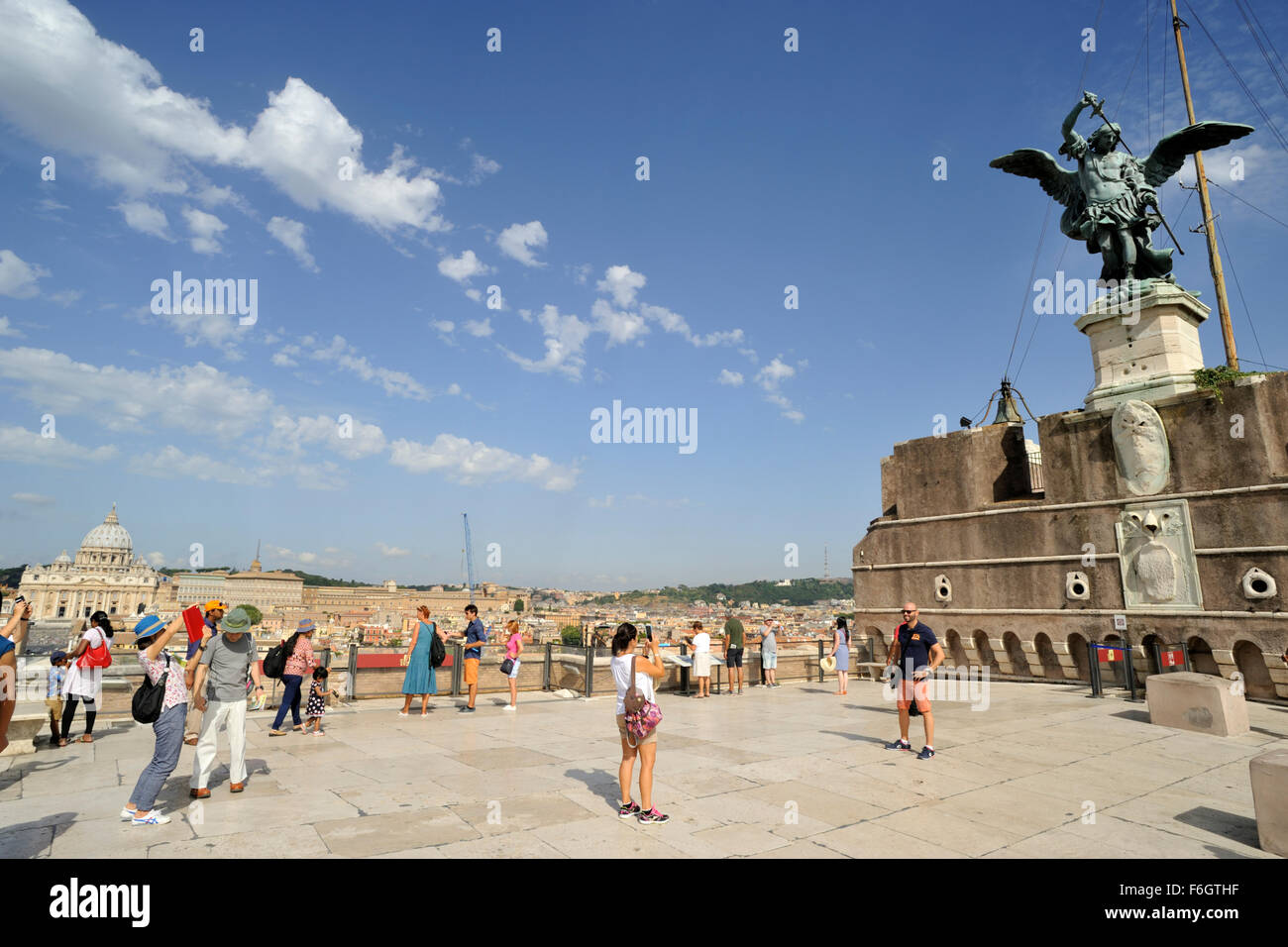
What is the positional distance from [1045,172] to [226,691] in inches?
899

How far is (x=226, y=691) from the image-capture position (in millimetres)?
6371

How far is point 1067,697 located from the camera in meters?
14.1

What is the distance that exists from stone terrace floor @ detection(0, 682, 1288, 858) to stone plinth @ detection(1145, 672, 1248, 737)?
233 mm

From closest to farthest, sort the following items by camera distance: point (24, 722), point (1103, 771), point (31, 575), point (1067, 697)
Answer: point (1103, 771) → point (24, 722) → point (1067, 697) → point (31, 575)

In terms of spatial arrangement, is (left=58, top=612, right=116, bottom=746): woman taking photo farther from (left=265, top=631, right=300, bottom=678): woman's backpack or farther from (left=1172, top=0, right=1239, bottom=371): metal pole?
(left=1172, top=0, right=1239, bottom=371): metal pole

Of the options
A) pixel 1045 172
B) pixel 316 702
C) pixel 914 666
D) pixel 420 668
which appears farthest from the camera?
pixel 1045 172

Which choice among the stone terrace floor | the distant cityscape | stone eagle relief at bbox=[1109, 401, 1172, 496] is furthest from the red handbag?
the distant cityscape

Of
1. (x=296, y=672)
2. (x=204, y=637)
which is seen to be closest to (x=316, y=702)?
(x=296, y=672)

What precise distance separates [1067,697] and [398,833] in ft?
46.4

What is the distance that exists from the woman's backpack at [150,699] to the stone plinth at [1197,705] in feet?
43.4

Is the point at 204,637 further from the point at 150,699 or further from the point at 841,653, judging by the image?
the point at 841,653
